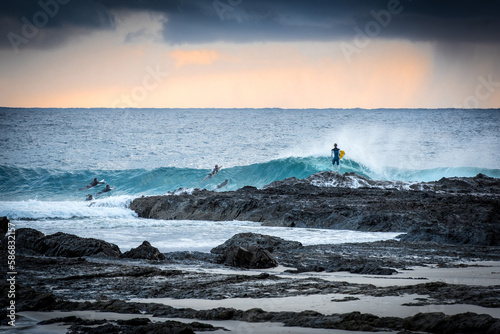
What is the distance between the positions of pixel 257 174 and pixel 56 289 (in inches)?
1238

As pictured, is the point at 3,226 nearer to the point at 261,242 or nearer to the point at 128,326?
the point at 261,242

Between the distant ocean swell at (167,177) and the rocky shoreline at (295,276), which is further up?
the distant ocean swell at (167,177)

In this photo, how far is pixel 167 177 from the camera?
40.6 meters

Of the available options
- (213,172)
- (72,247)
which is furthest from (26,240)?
(213,172)

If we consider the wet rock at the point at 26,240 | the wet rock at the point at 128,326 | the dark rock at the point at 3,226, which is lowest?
the wet rock at the point at 128,326

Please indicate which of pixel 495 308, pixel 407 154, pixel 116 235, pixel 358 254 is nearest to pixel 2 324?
pixel 495 308

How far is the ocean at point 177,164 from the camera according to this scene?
17.9 m

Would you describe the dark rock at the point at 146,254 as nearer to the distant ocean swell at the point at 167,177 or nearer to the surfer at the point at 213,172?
the surfer at the point at 213,172

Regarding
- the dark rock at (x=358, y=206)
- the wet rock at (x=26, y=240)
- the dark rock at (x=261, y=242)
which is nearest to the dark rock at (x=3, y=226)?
the wet rock at (x=26, y=240)

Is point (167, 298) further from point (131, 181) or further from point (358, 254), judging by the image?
point (131, 181)

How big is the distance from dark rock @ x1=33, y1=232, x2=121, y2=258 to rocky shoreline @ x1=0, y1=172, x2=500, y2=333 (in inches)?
1.0

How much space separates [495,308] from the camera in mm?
6090

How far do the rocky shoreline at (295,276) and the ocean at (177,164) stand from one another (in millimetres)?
1807

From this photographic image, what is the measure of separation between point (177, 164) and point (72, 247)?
36.0m
